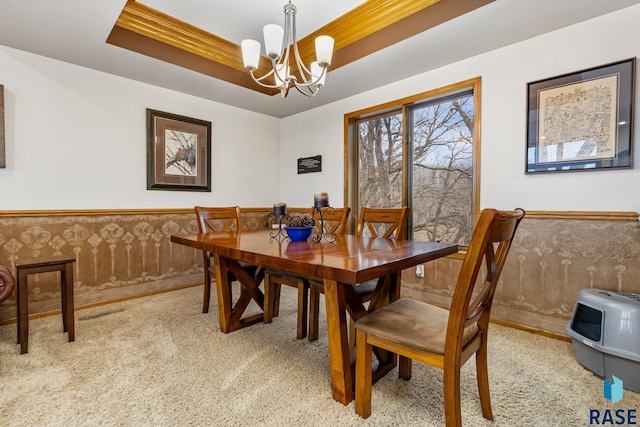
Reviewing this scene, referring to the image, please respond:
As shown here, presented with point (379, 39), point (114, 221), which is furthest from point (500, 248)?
point (114, 221)

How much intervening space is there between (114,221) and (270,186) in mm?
2010

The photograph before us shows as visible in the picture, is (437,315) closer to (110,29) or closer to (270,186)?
(110,29)

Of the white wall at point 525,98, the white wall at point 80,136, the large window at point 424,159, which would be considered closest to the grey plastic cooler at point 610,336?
the white wall at point 525,98

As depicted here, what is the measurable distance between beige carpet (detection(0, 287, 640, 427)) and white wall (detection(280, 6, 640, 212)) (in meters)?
1.07

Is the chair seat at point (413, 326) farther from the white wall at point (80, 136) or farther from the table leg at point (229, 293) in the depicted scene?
the white wall at point (80, 136)

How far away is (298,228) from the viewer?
76.4 inches

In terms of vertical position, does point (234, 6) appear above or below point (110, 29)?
above

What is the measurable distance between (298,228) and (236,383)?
0.94 m

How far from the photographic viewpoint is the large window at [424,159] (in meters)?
2.83

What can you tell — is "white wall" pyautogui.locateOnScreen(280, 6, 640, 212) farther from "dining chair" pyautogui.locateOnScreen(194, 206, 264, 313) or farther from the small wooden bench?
the small wooden bench

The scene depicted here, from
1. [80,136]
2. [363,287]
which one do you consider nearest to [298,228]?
[363,287]

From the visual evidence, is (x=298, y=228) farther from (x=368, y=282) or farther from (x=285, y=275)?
(x=368, y=282)

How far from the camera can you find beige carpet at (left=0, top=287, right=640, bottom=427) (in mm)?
1381

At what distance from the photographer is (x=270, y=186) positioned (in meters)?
4.46
